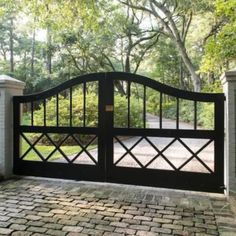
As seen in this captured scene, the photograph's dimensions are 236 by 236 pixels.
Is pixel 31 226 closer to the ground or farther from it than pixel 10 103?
closer to the ground

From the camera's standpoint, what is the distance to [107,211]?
12.1ft

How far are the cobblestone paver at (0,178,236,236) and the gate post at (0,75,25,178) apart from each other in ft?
1.78

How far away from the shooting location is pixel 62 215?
3543 millimetres

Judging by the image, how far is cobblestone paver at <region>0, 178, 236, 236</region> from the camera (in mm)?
3150

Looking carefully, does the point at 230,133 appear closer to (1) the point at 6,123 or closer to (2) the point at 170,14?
(1) the point at 6,123

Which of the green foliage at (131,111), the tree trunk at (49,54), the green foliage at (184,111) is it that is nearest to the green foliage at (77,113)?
the green foliage at (131,111)

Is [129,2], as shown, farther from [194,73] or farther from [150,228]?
[150,228]

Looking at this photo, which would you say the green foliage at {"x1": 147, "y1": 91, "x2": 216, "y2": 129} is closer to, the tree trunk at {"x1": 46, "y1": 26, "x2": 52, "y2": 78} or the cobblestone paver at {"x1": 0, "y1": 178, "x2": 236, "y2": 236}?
the cobblestone paver at {"x1": 0, "y1": 178, "x2": 236, "y2": 236}

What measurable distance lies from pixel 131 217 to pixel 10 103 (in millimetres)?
3160

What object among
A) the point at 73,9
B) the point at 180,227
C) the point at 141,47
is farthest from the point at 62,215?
the point at 141,47

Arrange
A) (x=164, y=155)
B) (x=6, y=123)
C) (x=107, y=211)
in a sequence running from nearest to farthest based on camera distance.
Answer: (x=107, y=211), (x=6, y=123), (x=164, y=155)

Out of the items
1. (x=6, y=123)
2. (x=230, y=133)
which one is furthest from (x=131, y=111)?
(x=230, y=133)

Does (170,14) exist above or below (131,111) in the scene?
above

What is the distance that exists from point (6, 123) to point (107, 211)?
2.70 metres
